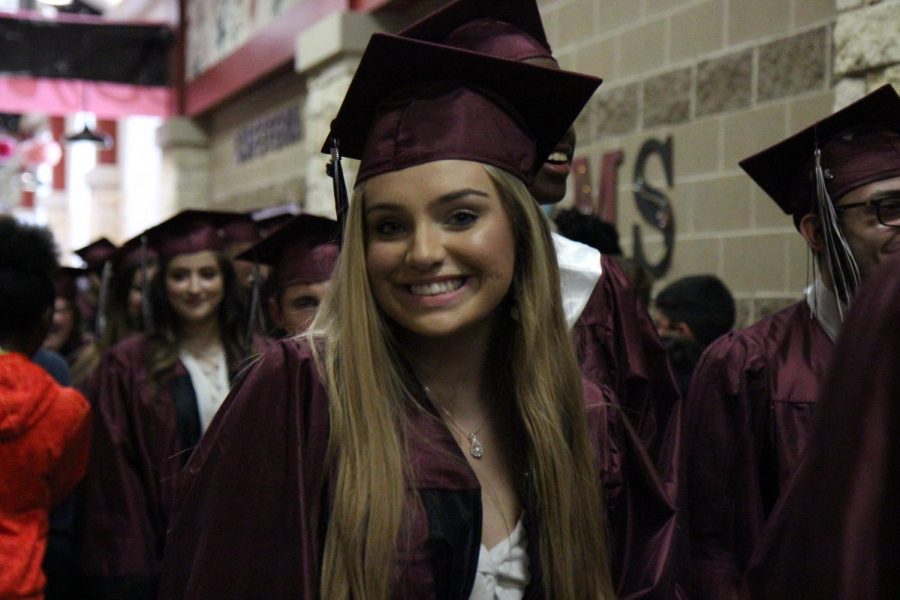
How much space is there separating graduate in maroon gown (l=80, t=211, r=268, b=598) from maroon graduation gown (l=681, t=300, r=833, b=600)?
1.68m

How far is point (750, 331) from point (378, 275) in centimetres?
118

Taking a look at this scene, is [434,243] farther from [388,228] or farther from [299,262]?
[299,262]

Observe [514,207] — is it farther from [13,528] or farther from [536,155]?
[13,528]

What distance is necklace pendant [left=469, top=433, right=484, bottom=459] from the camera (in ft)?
6.23

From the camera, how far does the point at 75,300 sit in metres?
6.03

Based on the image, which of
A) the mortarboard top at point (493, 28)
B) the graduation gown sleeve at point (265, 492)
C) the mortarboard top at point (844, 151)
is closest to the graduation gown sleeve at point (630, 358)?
the mortarboard top at point (844, 151)

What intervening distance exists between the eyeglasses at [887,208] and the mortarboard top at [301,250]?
1563mm

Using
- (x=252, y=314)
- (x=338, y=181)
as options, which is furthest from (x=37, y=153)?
(x=338, y=181)

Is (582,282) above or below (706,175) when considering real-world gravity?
below

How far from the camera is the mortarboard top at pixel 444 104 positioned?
1789 millimetres

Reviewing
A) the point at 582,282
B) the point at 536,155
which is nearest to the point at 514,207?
the point at 536,155

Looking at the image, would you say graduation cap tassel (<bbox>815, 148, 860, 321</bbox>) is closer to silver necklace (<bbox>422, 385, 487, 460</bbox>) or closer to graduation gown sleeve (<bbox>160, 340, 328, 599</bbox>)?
silver necklace (<bbox>422, 385, 487, 460</bbox>)

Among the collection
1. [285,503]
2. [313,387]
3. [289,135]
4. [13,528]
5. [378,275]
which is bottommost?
[13,528]

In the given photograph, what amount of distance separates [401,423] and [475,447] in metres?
0.18
